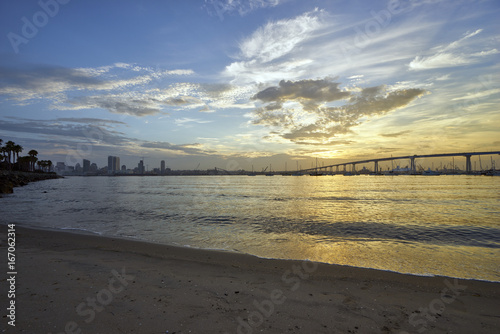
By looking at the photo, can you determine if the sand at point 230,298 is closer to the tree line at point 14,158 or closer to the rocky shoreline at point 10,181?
the rocky shoreline at point 10,181

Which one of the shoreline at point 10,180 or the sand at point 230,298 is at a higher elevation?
the shoreline at point 10,180

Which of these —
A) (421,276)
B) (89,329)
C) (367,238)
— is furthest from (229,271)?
(367,238)

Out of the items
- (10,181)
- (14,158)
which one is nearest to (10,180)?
(10,181)

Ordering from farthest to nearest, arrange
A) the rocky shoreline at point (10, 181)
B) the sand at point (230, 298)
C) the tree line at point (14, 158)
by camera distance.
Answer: the tree line at point (14, 158), the rocky shoreline at point (10, 181), the sand at point (230, 298)

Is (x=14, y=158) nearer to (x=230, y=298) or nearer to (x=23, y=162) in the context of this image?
(x=23, y=162)

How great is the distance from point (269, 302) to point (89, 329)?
347cm

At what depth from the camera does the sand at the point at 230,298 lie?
14.8ft

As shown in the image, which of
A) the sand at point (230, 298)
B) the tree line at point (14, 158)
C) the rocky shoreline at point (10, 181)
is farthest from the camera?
the tree line at point (14, 158)

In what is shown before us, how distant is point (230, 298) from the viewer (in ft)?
18.3

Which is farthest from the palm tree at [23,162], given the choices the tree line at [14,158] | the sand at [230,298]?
the sand at [230,298]

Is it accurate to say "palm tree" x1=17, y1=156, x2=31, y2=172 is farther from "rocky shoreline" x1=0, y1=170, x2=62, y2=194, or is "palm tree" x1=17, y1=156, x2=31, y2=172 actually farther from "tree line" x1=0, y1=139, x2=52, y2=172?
"rocky shoreline" x1=0, y1=170, x2=62, y2=194

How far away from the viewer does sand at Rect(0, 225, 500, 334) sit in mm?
4516

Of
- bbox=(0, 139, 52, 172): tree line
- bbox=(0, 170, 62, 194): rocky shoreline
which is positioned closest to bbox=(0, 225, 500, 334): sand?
bbox=(0, 170, 62, 194): rocky shoreline

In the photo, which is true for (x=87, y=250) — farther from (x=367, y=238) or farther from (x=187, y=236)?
(x=367, y=238)
